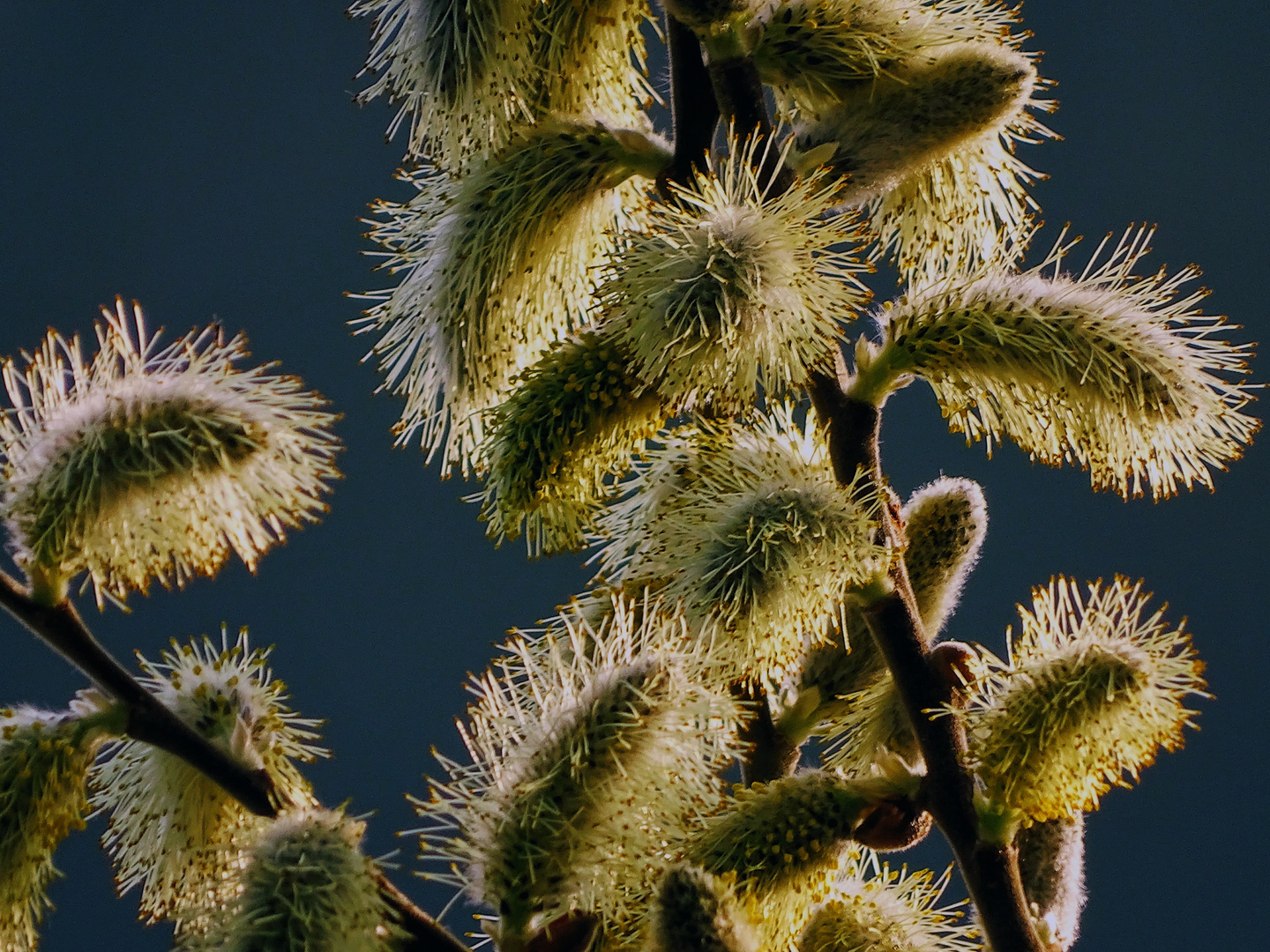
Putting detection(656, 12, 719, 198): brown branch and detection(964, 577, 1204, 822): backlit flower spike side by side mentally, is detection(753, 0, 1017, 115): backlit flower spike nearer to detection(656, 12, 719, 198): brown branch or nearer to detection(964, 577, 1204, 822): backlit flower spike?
detection(656, 12, 719, 198): brown branch

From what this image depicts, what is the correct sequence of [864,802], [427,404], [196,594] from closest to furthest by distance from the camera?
[864,802] < [427,404] < [196,594]

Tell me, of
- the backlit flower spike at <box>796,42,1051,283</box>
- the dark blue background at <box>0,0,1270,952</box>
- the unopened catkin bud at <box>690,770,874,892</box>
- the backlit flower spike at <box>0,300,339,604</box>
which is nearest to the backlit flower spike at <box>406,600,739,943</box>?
the unopened catkin bud at <box>690,770,874,892</box>

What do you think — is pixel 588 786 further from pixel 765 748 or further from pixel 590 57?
pixel 590 57

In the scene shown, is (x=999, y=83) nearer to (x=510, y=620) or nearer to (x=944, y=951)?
(x=944, y=951)

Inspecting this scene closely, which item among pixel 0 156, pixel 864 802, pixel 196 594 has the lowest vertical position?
pixel 196 594

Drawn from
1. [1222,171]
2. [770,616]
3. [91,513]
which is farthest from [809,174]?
[1222,171]

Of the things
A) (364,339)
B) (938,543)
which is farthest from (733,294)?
(364,339)

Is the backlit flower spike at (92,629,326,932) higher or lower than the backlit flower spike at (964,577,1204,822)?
lower
